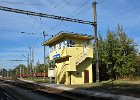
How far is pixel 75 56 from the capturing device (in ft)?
158

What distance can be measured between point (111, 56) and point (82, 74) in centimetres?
1372

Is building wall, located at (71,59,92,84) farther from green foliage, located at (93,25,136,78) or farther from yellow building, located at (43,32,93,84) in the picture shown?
green foliage, located at (93,25,136,78)

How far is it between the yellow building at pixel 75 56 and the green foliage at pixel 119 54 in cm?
777

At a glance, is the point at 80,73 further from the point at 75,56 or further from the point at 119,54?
the point at 119,54

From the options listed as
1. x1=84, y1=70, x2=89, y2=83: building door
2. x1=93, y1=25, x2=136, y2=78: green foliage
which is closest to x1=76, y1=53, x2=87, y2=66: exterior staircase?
x1=84, y1=70, x2=89, y2=83: building door

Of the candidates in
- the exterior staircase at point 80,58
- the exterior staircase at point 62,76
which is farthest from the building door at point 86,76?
the exterior staircase at point 62,76

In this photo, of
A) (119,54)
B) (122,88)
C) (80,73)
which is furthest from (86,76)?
(122,88)

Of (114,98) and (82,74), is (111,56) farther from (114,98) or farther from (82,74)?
(114,98)

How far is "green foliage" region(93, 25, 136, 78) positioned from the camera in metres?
58.3

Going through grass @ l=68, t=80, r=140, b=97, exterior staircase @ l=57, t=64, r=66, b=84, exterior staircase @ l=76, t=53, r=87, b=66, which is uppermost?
exterior staircase @ l=76, t=53, r=87, b=66

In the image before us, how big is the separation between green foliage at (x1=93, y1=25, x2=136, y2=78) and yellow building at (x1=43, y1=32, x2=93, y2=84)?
25.5 feet

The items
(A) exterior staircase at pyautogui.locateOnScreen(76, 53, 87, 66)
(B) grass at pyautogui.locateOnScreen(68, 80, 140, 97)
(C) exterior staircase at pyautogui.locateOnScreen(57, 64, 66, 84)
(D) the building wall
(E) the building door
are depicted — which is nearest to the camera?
(B) grass at pyautogui.locateOnScreen(68, 80, 140, 97)

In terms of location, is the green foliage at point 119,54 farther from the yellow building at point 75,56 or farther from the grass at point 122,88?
the grass at point 122,88

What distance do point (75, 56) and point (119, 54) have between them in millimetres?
14881
